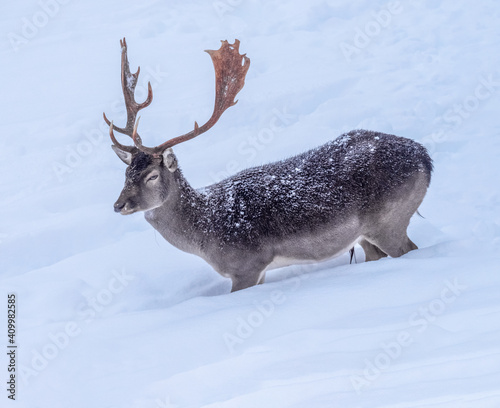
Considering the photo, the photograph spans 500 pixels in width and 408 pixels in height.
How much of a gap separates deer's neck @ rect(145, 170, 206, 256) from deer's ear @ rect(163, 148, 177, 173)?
14cm

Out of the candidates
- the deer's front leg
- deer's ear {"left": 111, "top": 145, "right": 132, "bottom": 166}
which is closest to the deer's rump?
the deer's front leg

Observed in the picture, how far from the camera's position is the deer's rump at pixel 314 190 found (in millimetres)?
6234

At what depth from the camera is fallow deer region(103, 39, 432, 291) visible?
621 centimetres

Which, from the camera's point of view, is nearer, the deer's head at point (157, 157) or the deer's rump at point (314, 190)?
the deer's head at point (157, 157)

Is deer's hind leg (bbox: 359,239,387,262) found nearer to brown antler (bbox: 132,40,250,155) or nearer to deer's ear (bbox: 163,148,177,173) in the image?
brown antler (bbox: 132,40,250,155)

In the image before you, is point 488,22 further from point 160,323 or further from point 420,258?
point 160,323

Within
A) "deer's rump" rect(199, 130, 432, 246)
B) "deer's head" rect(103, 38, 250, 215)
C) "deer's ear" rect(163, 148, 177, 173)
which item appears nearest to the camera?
"deer's head" rect(103, 38, 250, 215)

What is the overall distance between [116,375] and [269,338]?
111 cm

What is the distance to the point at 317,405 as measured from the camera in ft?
13.4

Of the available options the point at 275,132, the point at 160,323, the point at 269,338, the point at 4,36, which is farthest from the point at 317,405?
the point at 4,36

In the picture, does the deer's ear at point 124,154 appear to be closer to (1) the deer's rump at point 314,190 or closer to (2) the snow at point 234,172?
(1) the deer's rump at point 314,190

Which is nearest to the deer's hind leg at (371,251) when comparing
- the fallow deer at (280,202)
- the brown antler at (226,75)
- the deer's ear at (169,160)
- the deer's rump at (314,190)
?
the fallow deer at (280,202)

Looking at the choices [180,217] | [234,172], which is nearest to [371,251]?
[180,217]

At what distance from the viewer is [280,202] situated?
20.6 ft
